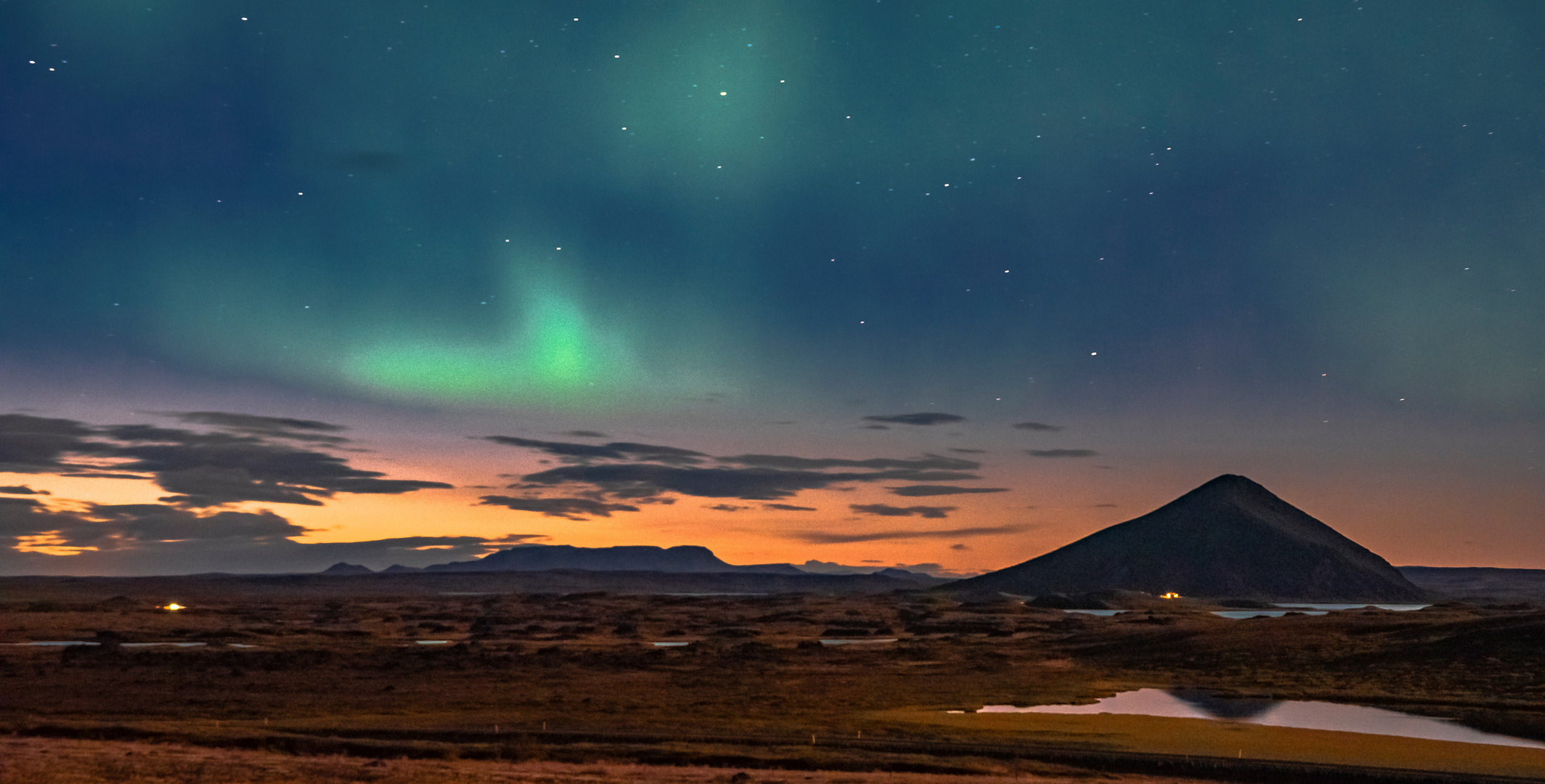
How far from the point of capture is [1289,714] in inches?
2050

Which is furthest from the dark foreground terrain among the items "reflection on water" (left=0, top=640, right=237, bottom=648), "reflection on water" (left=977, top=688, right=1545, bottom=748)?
"reflection on water" (left=977, top=688, right=1545, bottom=748)

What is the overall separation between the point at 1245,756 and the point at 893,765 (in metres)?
12.8

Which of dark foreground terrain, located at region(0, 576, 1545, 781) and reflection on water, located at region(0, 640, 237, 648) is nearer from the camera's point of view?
dark foreground terrain, located at region(0, 576, 1545, 781)

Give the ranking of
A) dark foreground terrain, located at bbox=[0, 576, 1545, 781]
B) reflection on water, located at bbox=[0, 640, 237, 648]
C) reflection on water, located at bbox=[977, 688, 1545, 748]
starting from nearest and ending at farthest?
dark foreground terrain, located at bbox=[0, 576, 1545, 781] < reflection on water, located at bbox=[977, 688, 1545, 748] < reflection on water, located at bbox=[0, 640, 237, 648]

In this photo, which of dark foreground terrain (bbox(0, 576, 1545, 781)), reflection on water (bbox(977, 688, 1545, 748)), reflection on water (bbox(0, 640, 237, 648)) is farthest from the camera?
reflection on water (bbox(0, 640, 237, 648))

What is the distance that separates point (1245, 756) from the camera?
123ft

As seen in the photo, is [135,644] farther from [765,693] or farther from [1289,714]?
[1289,714]

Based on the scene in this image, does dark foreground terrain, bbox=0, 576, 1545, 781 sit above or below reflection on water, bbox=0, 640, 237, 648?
above

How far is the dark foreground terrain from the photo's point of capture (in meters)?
37.1

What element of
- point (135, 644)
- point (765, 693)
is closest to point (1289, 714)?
point (765, 693)

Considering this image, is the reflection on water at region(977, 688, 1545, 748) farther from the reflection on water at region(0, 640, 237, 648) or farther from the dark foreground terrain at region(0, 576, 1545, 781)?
the reflection on water at region(0, 640, 237, 648)

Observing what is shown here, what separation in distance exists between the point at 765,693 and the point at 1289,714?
25866mm

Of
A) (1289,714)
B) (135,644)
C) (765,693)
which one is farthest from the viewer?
(135,644)

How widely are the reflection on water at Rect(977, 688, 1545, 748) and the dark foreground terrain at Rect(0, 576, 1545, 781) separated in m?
2.05
